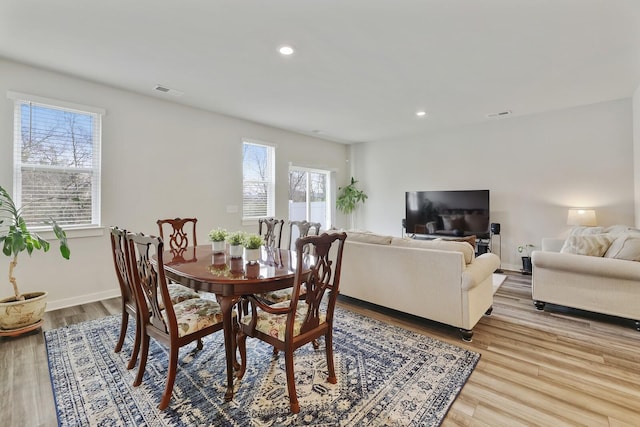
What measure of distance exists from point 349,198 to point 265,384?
5514mm

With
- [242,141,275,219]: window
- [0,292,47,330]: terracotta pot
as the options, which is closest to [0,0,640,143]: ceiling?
[242,141,275,219]: window

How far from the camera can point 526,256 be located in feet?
16.9

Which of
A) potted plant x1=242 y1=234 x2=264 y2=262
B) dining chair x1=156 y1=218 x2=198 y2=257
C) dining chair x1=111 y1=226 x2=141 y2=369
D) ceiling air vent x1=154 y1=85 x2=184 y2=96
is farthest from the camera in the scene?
ceiling air vent x1=154 y1=85 x2=184 y2=96

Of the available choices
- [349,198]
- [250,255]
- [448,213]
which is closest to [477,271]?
[250,255]

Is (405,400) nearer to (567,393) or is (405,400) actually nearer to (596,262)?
(567,393)

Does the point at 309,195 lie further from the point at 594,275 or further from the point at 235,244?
the point at 594,275

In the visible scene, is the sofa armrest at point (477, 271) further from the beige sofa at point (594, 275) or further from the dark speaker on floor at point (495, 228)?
the dark speaker on floor at point (495, 228)

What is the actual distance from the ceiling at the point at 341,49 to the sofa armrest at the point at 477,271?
2.05 metres

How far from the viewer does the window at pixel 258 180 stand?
5395 millimetres

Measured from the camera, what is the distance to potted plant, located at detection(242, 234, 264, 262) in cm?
229

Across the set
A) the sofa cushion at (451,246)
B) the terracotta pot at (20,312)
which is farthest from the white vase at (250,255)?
the terracotta pot at (20,312)

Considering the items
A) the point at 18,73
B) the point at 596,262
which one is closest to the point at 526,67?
the point at 596,262

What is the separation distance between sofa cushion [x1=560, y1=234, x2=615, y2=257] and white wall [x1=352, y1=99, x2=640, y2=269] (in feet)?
6.62

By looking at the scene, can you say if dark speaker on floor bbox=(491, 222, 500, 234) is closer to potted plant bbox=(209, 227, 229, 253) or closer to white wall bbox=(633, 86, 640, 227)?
white wall bbox=(633, 86, 640, 227)
